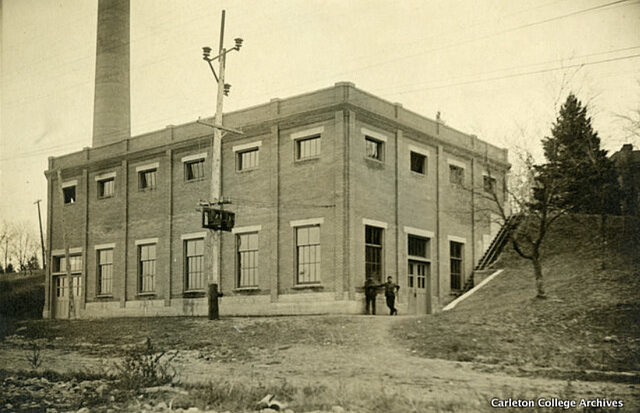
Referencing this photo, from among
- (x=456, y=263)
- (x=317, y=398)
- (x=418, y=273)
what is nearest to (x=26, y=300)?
(x=418, y=273)

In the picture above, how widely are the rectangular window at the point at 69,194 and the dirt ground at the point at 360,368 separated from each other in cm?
1410

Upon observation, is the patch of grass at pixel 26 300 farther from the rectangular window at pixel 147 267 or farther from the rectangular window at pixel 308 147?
the rectangular window at pixel 308 147

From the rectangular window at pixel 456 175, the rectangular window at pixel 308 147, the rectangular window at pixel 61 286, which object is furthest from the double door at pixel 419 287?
the rectangular window at pixel 61 286

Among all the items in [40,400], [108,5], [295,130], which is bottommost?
[40,400]

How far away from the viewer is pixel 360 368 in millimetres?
13789

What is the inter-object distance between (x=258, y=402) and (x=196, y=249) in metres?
17.3

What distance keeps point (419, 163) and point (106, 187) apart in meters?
14.5

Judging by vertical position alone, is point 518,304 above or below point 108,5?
below

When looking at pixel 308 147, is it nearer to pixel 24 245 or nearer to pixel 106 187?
pixel 106 187

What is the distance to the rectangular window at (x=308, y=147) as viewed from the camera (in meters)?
23.7

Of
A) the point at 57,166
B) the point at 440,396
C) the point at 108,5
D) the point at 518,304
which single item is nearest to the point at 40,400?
the point at 440,396

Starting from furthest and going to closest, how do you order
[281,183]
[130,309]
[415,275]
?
[130,309], [415,275], [281,183]

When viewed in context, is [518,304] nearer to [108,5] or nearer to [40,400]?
[40,400]

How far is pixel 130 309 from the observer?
2895cm
